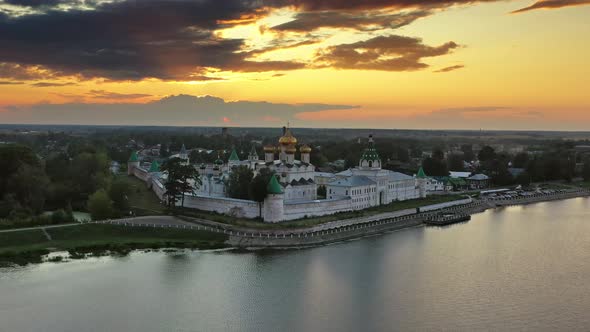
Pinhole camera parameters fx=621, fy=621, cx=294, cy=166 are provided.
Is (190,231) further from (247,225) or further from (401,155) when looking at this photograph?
(401,155)

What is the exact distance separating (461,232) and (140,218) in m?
15.2

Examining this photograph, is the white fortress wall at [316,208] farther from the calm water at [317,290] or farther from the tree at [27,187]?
the tree at [27,187]

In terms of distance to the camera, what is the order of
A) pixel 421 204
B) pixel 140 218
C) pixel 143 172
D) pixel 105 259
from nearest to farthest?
1. pixel 105 259
2. pixel 140 218
3. pixel 421 204
4. pixel 143 172

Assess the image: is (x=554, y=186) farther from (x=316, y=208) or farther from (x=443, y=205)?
(x=316, y=208)

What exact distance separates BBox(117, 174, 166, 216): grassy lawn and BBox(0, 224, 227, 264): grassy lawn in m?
4.47

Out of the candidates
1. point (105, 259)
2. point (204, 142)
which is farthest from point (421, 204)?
point (204, 142)

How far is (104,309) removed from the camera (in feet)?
53.9

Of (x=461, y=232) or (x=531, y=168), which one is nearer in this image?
(x=461, y=232)

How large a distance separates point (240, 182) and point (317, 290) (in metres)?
12.9

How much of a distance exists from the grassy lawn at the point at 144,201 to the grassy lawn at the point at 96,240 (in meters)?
4.47

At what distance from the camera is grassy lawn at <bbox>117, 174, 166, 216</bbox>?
3102cm

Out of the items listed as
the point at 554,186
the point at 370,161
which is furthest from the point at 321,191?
the point at 554,186

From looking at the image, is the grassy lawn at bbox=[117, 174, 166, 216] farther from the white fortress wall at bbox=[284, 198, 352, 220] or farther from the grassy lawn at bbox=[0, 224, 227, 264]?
the white fortress wall at bbox=[284, 198, 352, 220]

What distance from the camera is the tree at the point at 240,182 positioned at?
100 feet
